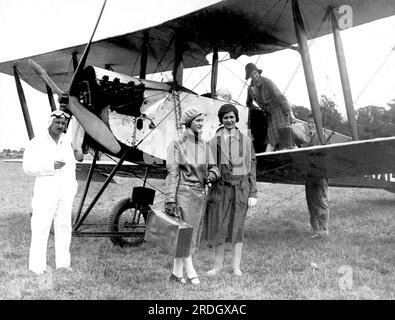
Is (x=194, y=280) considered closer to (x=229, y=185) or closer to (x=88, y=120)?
(x=229, y=185)

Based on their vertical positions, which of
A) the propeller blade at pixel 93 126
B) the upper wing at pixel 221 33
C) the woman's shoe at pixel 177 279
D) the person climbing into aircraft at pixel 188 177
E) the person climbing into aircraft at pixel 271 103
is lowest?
the woman's shoe at pixel 177 279

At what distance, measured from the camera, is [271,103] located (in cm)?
637

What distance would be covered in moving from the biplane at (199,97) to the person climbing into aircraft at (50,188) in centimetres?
66

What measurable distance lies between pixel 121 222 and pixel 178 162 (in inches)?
107

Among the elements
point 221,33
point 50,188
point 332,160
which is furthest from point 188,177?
point 221,33

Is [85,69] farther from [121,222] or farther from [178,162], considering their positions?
[121,222]

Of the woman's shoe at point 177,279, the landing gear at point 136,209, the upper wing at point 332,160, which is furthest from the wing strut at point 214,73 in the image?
the woman's shoe at point 177,279

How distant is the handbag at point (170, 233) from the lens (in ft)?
11.7

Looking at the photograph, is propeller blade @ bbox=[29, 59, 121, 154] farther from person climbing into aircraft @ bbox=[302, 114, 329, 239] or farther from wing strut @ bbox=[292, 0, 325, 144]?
person climbing into aircraft @ bbox=[302, 114, 329, 239]

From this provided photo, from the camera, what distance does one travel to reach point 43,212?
4133 millimetres

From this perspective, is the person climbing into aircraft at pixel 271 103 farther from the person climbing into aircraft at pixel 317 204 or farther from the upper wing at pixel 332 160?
the person climbing into aircraft at pixel 317 204

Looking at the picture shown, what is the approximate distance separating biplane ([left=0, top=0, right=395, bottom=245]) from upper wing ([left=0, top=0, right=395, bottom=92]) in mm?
15

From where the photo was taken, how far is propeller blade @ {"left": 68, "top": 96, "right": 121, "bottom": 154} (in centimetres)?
493

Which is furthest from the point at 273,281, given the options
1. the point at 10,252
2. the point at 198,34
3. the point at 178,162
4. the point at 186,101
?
the point at 198,34
